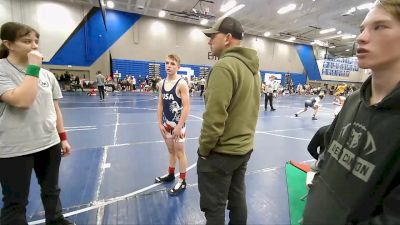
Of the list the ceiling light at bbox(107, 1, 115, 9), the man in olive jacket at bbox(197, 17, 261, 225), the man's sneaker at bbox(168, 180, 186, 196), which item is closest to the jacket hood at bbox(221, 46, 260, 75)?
the man in olive jacket at bbox(197, 17, 261, 225)

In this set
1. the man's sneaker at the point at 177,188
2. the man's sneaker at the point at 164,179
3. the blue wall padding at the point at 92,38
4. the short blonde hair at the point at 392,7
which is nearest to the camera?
the short blonde hair at the point at 392,7

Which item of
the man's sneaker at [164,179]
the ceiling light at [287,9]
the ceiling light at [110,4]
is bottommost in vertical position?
the man's sneaker at [164,179]

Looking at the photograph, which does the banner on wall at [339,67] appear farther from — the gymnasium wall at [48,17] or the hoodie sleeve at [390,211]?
the hoodie sleeve at [390,211]

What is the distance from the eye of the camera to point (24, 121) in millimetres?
1845

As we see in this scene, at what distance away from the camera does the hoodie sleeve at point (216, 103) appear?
165 cm

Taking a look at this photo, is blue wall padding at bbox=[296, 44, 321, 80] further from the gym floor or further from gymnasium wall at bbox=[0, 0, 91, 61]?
A: the gym floor

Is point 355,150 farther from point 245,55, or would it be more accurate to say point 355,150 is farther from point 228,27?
point 228,27

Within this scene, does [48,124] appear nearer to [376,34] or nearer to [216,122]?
[216,122]

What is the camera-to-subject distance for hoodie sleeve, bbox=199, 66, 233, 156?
1.65 m

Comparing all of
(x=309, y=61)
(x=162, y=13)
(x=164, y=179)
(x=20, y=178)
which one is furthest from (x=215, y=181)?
(x=309, y=61)

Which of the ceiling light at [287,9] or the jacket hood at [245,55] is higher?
the ceiling light at [287,9]

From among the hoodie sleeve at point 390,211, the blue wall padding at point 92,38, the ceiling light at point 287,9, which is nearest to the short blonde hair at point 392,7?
the hoodie sleeve at point 390,211

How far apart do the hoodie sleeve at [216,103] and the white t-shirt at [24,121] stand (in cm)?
138

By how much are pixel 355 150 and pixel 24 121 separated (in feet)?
7.27
